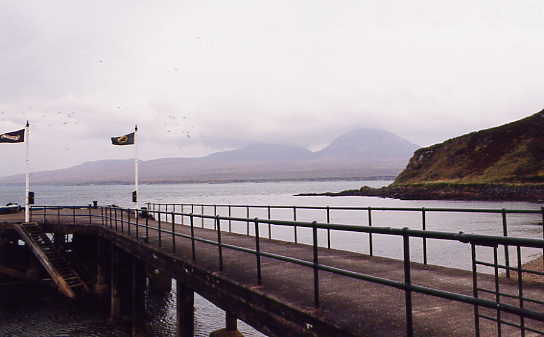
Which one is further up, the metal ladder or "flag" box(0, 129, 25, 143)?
"flag" box(0, 129, 25, 143)

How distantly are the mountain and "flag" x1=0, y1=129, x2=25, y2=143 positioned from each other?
3008 inches

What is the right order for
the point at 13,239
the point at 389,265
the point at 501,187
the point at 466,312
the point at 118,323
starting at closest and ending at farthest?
the point at 466,312
the point at 389,265
the point at 118,323
the point at 13,239
the point at 501,187

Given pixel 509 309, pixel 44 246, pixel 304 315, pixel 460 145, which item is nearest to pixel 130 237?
pixel 44 246

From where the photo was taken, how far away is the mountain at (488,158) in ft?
276

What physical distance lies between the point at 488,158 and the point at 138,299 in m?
95.9

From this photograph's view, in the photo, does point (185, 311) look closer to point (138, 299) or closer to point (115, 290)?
point (138, 299)

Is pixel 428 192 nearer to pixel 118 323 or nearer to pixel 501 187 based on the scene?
pixel 501 187

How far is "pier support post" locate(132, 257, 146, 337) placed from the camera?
16266 millimetres

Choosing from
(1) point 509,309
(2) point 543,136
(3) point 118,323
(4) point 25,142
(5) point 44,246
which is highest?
(2) point 543,136

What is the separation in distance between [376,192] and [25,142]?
3789 inches

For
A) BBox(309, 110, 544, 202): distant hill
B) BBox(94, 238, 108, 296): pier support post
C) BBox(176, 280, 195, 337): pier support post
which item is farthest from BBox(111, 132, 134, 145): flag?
BBox(309, 110, 544, 202): distant hill

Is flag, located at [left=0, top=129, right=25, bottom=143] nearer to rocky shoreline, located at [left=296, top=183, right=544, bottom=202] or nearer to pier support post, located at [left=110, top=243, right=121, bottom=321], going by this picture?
pier support post, located at [left=110, top=243, right=121, bottom=321]

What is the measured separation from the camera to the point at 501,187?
75500 mm

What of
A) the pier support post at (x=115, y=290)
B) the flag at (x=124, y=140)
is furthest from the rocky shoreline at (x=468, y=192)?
the pier support post at (x=115, y=290)
